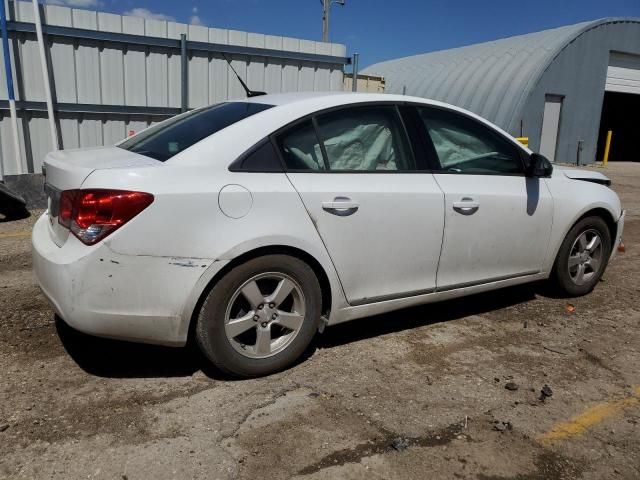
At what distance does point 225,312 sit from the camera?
300 cm

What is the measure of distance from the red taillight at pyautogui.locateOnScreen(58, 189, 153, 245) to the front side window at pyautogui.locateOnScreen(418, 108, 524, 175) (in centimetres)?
202

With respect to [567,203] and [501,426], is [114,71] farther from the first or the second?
[501,426]

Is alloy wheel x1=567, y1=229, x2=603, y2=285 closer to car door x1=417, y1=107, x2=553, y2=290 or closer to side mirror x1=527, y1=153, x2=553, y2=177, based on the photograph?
car door x1=417, y1=107, x2=553, y2=290

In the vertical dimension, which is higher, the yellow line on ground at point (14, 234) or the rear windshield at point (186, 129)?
the rear windshield at point (186, 129)

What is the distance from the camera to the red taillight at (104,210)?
9.07 feet

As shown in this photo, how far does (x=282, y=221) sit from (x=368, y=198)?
1.97 feet

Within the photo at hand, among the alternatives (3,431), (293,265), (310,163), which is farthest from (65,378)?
(310,163)

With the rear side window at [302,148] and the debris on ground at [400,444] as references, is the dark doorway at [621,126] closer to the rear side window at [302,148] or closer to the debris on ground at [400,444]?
the rear side window at [302,148]

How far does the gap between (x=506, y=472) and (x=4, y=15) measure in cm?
825

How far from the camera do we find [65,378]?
319 centimetres

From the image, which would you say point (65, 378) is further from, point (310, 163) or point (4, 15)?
point (4, 15)

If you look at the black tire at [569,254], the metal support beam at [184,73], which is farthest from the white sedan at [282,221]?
the metal support beam at [184,73]

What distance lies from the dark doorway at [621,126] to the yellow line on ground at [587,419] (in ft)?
85.3

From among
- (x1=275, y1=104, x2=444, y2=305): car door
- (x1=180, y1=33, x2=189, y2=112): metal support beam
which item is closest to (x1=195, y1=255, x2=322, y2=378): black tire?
(x1=275, y1=104, x2=444, y2=305): car door
